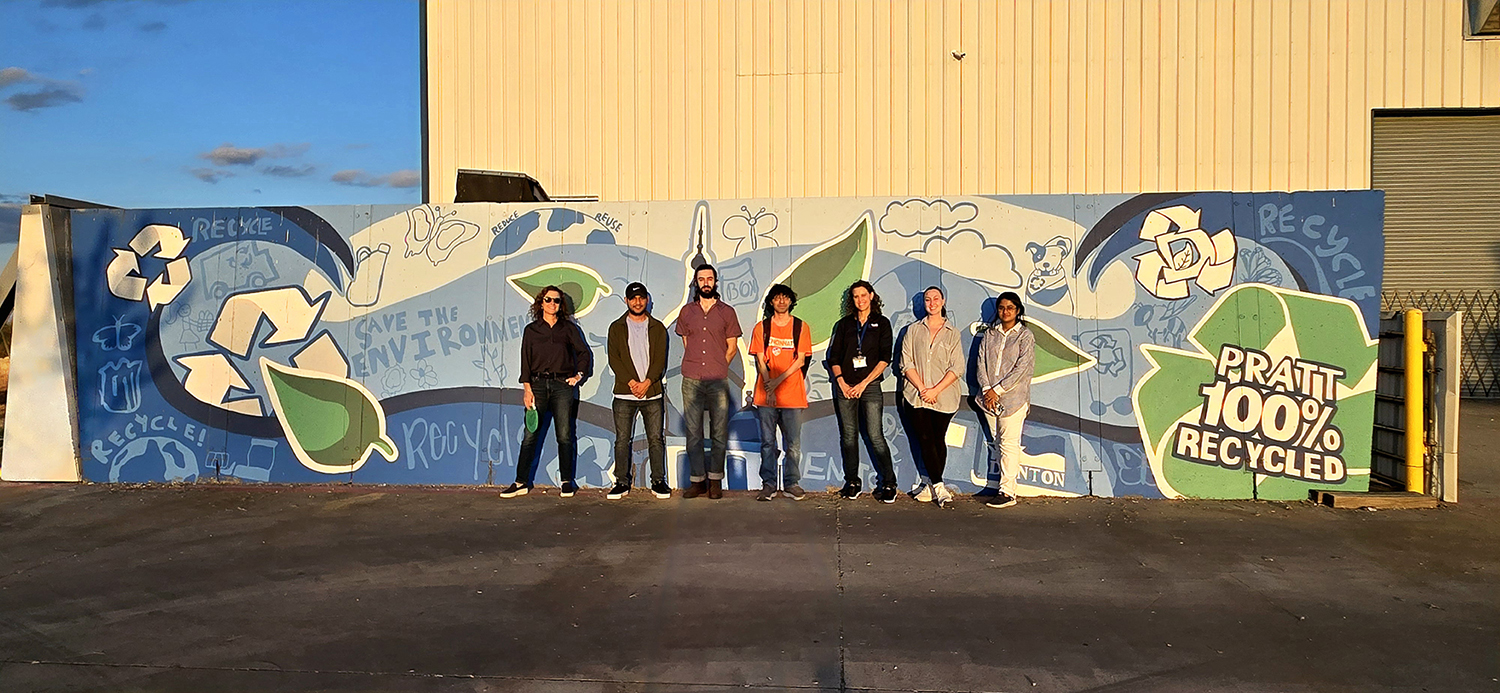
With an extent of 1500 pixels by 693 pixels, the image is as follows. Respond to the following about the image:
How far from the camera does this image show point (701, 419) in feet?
23.7

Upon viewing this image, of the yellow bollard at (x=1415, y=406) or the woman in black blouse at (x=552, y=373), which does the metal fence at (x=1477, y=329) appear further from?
the woman in black blouse at (x=552, y=373)

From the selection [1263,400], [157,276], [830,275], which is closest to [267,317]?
[157,276]

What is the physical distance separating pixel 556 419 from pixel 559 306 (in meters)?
0.92

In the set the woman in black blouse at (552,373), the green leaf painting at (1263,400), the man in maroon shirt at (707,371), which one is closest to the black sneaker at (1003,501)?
the green leaf painting at (1263,400)

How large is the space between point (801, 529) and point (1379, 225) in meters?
5.03

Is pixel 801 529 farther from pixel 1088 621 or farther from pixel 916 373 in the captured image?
pixel 1088 621

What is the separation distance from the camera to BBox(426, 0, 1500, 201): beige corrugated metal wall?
11.3m

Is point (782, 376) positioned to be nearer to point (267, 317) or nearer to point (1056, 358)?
point (1056, 358)

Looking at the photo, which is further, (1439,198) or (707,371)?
(1439,198)

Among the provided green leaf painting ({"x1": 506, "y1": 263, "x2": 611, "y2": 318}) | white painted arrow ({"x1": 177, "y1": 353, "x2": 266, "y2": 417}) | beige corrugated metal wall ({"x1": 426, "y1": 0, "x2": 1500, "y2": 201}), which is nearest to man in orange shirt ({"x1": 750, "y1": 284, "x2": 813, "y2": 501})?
green leaf painting ({"x1": 506, "y1": 263, "x2": 611, "y2": 318})

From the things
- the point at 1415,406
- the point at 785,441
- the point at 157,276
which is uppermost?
the point at 157,276

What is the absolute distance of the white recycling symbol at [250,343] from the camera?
7.85 meters

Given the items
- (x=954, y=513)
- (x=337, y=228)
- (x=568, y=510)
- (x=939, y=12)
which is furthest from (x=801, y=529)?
(x=939, y=12)

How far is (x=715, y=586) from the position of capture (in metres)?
4.99
